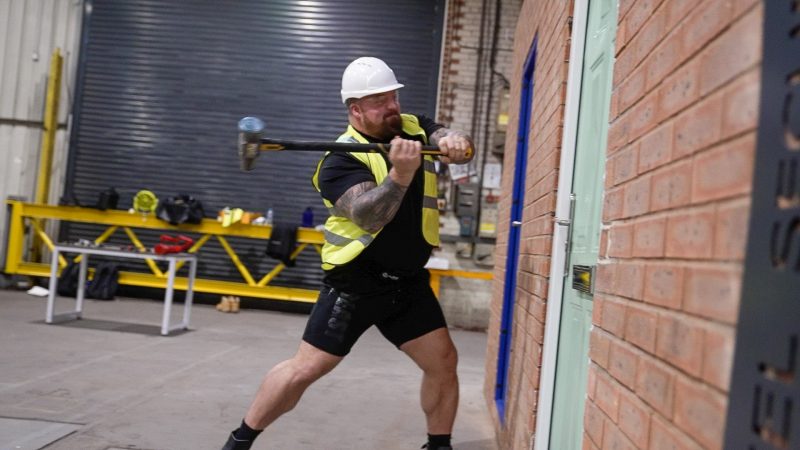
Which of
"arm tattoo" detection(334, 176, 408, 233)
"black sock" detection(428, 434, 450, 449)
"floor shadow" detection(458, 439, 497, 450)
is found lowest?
"floor shadow" detection(458, 439, 497, 450)

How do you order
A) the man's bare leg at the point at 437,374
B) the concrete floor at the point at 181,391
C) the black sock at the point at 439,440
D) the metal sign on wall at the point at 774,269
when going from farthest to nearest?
the concrete floor at the point at 181,391, the black sock at the point at 439,440, the man's bare leg at the point at 437,374, the metal sign on wall at the point at 774,269

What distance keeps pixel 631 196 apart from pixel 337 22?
9469mm

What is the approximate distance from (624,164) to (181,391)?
3886mm

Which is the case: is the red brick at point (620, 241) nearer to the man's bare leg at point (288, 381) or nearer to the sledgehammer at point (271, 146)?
the sledgehammer at point (271, 146)

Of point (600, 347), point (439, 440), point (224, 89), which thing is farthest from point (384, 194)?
point (224, 89)

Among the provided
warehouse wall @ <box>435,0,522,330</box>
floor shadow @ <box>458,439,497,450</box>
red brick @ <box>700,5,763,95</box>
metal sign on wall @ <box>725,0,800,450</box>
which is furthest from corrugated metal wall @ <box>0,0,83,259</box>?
metal sign on wall @ <box>725,0,800,450</box>

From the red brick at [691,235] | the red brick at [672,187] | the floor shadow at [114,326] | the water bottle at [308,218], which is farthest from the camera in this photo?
the water bottle at [308,218]

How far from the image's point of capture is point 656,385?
1.35 meters

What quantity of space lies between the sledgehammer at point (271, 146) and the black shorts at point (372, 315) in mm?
612

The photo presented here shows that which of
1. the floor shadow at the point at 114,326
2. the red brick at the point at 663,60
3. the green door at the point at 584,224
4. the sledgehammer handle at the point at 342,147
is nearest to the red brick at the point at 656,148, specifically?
the red brick at the point at 663,60

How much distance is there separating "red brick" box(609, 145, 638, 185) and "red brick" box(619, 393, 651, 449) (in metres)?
0.49

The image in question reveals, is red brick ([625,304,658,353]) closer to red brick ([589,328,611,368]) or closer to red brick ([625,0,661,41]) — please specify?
red brick ([589,328,611,368])

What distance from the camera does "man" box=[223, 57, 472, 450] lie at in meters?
3.04

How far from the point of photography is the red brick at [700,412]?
3.43ft
